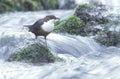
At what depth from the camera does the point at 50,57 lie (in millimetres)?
8062

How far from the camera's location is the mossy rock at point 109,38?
31.0ft

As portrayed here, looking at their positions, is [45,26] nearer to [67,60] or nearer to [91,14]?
[67,60]

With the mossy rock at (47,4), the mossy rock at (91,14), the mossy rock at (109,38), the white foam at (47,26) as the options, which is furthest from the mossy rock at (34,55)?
the mossy rock at (47,4)

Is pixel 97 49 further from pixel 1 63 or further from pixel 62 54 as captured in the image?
pixel 1 63

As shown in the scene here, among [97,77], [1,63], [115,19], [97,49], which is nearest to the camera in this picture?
[97,77]

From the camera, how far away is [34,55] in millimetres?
8008

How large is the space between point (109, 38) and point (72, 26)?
2.77 ft

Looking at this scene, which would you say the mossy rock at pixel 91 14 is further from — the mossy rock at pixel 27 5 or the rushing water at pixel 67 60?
the mossy rock at pixel 27 5

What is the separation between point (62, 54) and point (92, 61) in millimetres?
748

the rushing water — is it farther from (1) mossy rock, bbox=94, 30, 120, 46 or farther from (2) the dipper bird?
(2) the dipper bird

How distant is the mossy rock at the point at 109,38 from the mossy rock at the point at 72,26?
1.54 ft

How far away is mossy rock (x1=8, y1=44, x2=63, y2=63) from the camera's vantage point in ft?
26.2

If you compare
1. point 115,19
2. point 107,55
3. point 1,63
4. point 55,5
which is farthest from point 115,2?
point 1,63

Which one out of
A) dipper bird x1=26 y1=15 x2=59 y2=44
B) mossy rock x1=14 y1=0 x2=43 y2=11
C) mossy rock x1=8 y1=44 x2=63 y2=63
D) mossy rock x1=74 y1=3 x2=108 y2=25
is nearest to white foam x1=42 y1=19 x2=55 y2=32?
dipper bird x1=26 y1=15 x2=59 y2=44
